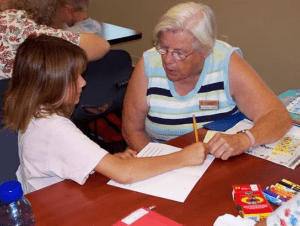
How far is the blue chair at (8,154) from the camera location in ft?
5.02

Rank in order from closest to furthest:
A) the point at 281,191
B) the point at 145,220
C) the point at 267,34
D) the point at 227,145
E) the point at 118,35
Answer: the point at 145,220 → the point at 281,191 → the point at 227,145 → the point at 118,35 → the point at 267,34

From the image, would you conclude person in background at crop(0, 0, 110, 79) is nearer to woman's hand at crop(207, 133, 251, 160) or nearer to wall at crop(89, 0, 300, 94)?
woman's hand at crop(207, 133, 251, 160)

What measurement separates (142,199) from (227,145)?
0.42 metres

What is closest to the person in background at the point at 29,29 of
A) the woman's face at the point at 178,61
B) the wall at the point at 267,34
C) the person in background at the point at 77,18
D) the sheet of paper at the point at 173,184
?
the person in background at the point at 77,18

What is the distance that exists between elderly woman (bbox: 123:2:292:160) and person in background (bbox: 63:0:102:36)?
123cm

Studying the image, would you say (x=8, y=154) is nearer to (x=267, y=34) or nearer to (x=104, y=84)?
(x=104, y=84)

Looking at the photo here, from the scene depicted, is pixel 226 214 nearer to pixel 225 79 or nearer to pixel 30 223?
pixel 30 223

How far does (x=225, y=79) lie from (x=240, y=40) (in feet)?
7.00

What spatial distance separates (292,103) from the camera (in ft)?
6.54

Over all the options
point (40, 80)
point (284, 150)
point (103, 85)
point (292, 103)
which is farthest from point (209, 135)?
point (103, 85)

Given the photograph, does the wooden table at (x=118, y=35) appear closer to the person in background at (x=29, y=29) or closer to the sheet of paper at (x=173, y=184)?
the person in background at (x=29, y=29)

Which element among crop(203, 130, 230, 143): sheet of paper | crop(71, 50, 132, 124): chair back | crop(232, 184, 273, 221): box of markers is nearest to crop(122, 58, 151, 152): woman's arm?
crop(203, 130, 230, 143): sheet of paper

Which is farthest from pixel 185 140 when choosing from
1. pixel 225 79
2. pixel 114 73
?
pixel 114 73

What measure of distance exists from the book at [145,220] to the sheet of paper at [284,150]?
0.54 meters
